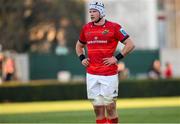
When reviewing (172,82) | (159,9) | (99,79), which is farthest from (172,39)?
(99,79)

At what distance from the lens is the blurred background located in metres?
40.5

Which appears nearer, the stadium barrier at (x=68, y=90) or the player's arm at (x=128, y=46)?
the player's arm at (x=128, y=46)

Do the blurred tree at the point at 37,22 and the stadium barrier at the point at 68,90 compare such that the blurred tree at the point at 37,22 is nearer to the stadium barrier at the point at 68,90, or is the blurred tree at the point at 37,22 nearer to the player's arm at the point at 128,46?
the stadium barrier at the point at 68,90

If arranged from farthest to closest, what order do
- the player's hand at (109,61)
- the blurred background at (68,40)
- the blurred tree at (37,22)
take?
the blurred tree at (37,22) → the blurred background at (68,40) → the player's hand at (109,61)

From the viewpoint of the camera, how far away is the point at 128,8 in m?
45.1

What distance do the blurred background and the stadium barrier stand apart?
68mm

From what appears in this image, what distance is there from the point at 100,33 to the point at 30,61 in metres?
36.1

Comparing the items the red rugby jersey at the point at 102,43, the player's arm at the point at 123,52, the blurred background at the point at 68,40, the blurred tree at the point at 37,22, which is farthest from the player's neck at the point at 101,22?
the blurred tree at the point at 37,22

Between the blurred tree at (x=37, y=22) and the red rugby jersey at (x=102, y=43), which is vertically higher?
the blurred tree at (x=37, y=22)

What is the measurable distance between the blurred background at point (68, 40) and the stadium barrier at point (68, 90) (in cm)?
7

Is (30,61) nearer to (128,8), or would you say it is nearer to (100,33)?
(128,8)

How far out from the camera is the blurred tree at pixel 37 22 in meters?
59.2

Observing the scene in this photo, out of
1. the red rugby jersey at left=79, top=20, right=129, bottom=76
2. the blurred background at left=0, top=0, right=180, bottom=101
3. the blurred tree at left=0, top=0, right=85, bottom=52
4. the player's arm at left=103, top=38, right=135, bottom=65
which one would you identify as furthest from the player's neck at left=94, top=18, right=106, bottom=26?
the blurred tree at left=0, top=0, right=85, bottom=52

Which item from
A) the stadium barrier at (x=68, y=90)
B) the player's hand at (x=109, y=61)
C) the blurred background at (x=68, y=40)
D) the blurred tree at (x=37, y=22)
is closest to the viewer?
the player's hand at (x=109, y=61)
